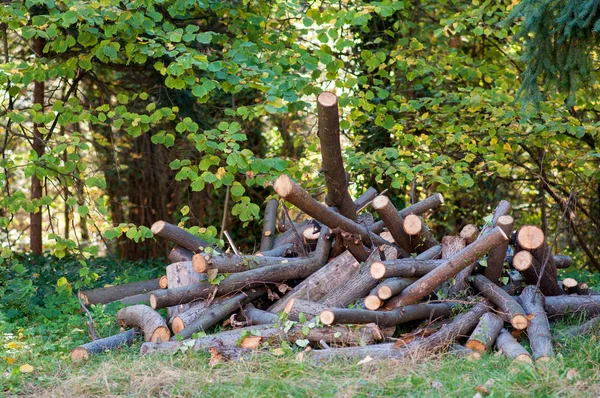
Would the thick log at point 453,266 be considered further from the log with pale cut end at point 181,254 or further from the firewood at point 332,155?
the log with pale cut end at point 181,254

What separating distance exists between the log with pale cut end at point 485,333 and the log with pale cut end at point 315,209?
4.56 ft

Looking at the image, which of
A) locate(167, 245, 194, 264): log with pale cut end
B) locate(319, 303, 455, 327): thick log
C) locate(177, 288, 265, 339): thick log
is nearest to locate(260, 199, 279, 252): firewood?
locate(167, 245, 194, 264): log with pale cut end

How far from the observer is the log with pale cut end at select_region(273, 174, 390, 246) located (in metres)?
5.71

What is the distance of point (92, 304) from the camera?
24.4 ft

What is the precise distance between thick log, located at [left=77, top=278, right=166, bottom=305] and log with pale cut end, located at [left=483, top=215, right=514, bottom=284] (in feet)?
12.3

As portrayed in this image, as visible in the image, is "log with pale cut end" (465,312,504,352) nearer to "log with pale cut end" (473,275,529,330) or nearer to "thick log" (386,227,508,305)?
"log with pale cut end" (473,275,529,330)

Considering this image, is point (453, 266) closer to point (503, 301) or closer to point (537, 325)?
point (503, 301)

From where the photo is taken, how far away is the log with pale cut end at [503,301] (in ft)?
18.1

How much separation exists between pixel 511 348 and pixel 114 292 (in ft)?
14.8

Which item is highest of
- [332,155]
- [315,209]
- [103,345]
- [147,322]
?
[332,155]

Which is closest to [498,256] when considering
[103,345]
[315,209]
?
[315,209]

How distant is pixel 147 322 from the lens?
19.7ft

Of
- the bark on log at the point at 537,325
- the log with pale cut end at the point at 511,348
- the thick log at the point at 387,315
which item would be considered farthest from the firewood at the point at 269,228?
the log with pale cut end at the point at 511,348

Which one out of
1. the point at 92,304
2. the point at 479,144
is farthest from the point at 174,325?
the point at 479,144
